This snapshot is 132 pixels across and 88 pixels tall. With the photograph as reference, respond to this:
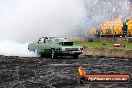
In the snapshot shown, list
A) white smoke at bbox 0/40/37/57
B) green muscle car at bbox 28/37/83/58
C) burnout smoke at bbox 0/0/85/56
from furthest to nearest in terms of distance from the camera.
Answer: burnout smoke at bbox 0/0/85/56 → white smoke at bbox 0/40/37/57 → green muscle car at bbox 28/37/83/58

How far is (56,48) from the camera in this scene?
26797 mm

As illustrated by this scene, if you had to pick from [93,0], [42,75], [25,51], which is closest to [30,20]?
[93,0]

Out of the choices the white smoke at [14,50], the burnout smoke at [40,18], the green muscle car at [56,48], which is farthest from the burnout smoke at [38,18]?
the green muscle car at [56,48]

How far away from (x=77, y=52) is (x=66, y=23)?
14.3m

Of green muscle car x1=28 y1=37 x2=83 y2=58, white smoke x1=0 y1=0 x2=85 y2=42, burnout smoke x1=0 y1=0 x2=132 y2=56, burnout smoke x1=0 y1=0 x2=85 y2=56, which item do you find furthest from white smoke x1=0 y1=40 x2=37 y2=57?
white smoke x1=0 y1=0 x2=85 y2=42

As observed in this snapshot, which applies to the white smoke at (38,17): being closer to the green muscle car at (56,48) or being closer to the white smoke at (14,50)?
the white smoke at (14,50)

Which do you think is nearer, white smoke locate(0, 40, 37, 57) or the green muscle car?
the green muscle car

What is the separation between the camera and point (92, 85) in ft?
41.4

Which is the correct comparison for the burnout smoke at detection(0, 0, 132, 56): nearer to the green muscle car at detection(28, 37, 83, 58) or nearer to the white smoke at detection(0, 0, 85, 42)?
the white smoke at detection(0, 0, 85, 42)

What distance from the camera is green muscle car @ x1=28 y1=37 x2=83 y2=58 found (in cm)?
2644

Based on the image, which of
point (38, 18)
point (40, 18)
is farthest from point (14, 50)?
point (40, 18)

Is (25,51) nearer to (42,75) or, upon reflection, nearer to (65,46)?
(65,46)

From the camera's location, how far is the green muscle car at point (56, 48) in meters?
26.4

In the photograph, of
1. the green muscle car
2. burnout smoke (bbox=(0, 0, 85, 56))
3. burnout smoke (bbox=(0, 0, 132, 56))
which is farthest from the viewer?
burnout smoke (bbox=(0, 0, 85, 56))
